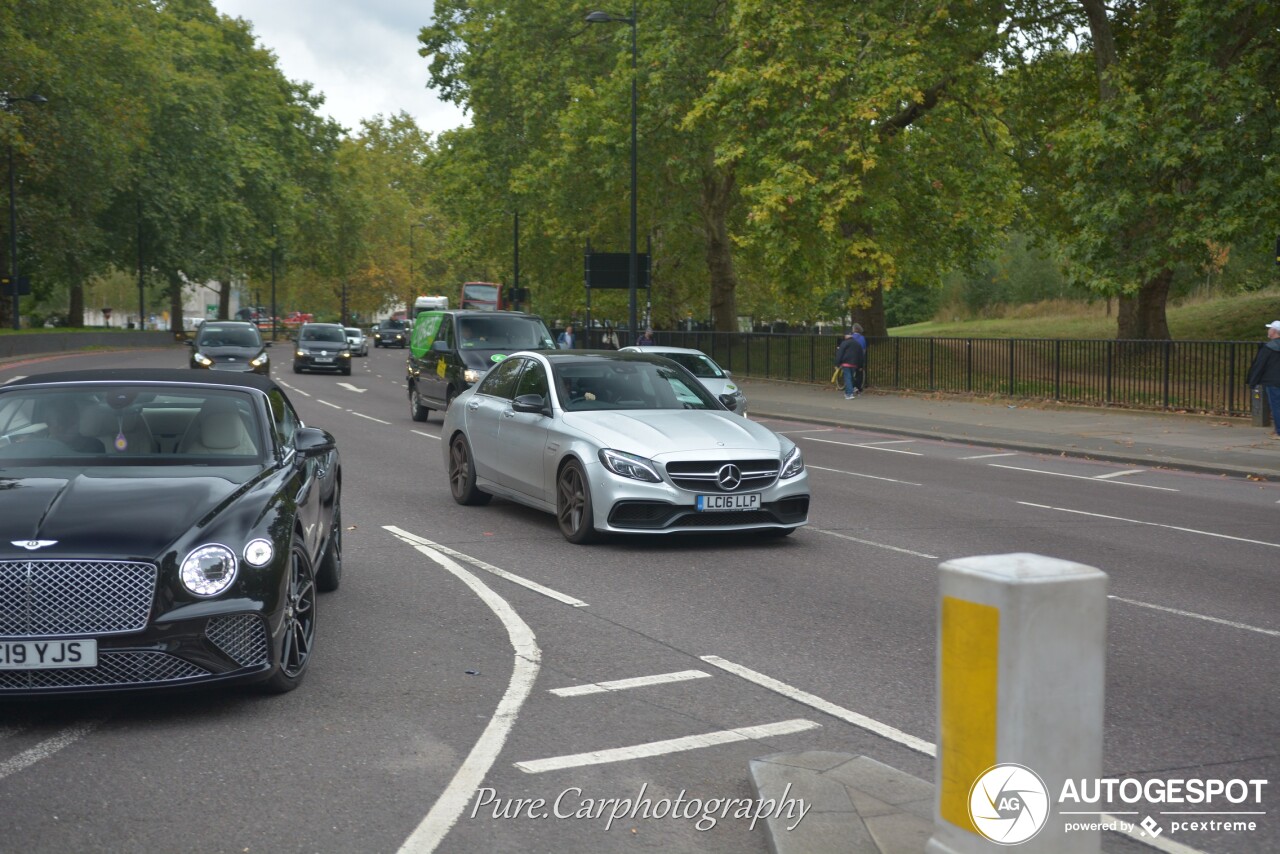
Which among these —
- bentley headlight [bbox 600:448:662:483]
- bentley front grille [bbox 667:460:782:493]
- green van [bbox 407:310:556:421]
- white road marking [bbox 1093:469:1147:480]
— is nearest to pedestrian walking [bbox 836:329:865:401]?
green van [bbox 407:310:556:421]

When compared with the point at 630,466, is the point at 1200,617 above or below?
below

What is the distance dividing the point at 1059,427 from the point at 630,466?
16.8 m

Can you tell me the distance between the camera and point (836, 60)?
32.3m

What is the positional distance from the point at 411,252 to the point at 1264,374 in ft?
355

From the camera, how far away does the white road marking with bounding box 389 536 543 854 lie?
448 cm

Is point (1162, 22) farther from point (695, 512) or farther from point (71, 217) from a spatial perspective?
point (71, 217)

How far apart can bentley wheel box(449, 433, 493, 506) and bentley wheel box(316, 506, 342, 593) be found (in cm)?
390

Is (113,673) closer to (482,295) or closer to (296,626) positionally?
(296,626)

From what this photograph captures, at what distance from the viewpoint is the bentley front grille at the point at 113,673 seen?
18.1 ft

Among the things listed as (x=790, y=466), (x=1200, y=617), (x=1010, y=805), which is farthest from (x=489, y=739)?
(x=790, y=466)

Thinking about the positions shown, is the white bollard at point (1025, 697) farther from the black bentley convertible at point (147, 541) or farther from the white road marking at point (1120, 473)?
the white road marking at point (1120, 473)

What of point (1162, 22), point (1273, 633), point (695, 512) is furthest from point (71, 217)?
point (1273, 633)

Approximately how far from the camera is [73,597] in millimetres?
5559

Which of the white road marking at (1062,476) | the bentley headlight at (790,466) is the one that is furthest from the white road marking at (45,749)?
the white road marking at (1062,476)
